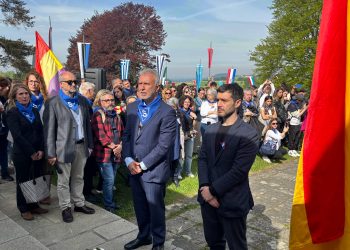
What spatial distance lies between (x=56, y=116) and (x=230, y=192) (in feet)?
8.05

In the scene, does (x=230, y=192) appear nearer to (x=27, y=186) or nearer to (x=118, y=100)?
(x=27, y=186)

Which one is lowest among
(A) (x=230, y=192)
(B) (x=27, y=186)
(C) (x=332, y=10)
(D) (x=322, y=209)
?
(B) (x=27, y=186)

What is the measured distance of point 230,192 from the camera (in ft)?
9.13

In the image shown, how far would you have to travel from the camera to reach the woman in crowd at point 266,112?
29.3 ft

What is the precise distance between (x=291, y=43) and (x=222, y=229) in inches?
878

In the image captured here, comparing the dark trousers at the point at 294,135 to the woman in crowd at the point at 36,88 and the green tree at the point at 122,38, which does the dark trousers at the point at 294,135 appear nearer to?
the woman in crowd at the point at 36,88

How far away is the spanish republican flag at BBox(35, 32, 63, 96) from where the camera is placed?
571 cm

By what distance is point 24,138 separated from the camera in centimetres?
411

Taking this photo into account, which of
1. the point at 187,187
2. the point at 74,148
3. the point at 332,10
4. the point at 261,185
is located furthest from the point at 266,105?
the point at 332,10

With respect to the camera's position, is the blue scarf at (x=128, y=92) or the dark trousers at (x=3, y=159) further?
the blue scarf at (x=128, y=92)

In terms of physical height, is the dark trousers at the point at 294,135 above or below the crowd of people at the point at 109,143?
A: below

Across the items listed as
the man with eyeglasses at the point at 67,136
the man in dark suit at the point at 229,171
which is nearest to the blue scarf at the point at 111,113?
the man with eyeglasses at the point at 67,136

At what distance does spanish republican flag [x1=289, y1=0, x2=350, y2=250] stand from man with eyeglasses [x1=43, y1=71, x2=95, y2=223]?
314 cm

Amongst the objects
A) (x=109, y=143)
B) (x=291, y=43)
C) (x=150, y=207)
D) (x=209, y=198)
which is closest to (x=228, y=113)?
(x=209, y=198)
